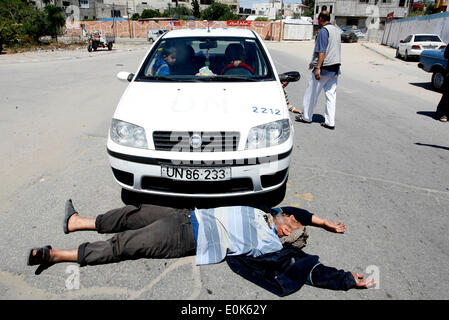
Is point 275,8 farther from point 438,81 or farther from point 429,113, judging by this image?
point 429,113

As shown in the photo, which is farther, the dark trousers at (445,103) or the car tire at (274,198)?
the dark trousers at (445,103)

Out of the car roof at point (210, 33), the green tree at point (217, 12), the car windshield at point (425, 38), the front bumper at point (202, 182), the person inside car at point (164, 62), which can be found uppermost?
the green tree at point (217, 12)

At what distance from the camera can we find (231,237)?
2.50m

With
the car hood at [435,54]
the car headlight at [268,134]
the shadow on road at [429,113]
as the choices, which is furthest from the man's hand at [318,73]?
the car hood at [435,54]

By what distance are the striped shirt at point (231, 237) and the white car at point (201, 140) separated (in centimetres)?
30

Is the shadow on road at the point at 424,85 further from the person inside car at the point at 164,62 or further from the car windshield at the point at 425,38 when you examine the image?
the person inside car at the point at 164,62

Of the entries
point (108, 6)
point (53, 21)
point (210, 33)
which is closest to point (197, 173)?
point (210, 33)

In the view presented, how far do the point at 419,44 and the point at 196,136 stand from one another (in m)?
21.1

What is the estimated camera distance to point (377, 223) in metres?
3.09

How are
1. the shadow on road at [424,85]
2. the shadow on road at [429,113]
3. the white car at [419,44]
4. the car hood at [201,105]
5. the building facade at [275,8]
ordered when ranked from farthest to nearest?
the building facade at [275,8]
the white car at [419,44]
the shadow on road at [424,85]
the shadow on road at [429,113]
the car hood at [201,105]

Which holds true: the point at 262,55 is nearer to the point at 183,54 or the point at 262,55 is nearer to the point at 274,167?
the point at 183,54

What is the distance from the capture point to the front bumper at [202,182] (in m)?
2.73

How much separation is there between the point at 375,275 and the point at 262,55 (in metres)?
2.86

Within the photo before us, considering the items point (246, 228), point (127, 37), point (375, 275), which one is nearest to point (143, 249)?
point (246, 228)
